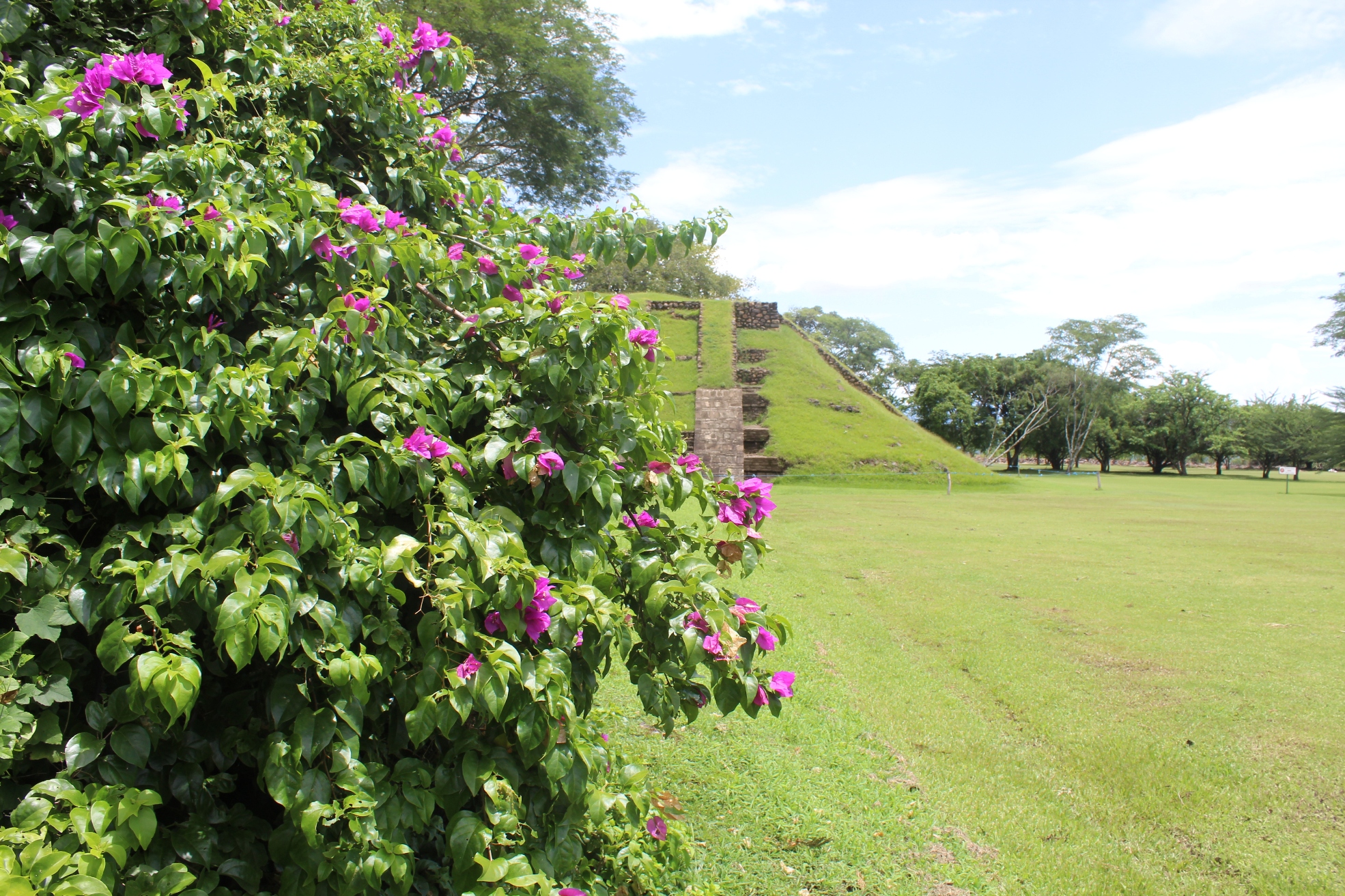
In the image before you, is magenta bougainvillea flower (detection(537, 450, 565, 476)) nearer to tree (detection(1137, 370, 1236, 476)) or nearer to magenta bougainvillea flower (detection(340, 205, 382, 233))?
magenta bougainvillea flower (detection(340, 205, 382, 233))

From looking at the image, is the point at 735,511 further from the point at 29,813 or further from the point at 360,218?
the point at 29,813

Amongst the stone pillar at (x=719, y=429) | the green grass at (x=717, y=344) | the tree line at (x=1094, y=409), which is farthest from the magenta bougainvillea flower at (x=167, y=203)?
the tree line at (x=1094, y=409)

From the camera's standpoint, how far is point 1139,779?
14.0ft

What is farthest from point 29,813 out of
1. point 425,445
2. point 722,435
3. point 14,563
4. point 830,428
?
point 830,428

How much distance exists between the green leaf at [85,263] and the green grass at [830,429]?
23069 mm

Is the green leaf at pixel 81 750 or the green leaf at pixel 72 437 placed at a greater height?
the green leaf at pixel 72 437

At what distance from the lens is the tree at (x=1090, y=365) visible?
2249 inches

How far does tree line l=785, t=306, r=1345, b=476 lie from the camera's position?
2235 inches

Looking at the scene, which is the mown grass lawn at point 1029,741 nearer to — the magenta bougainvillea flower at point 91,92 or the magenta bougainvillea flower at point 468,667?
the magenta bougainvillea flower at point 468,667

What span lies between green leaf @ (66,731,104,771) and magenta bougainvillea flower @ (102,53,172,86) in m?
1.57

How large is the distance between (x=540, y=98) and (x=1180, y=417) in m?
56.5

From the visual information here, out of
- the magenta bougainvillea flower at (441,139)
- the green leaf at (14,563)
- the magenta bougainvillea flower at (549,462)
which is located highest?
the magenta bougainvillea flower at (441,139)

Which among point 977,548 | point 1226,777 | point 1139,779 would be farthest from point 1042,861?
point 977,548

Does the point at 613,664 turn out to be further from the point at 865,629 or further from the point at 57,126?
the point at 57,126
